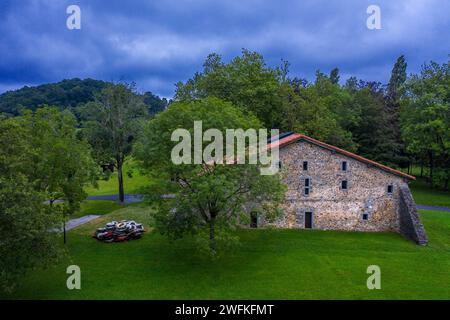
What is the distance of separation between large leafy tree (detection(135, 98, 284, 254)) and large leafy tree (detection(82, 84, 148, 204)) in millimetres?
22051

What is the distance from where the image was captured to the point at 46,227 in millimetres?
19016

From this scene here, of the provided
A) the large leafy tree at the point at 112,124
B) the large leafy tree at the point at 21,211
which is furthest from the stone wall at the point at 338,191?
the large leafy tree at the point at 112,124

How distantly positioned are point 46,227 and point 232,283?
1174cm

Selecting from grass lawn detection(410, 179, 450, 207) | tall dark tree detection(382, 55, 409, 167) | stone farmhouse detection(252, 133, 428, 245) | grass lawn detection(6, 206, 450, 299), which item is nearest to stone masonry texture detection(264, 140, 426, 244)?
stone farmhouse detection(252, 133, 428, 245)

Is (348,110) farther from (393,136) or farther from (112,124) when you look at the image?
(112,124)

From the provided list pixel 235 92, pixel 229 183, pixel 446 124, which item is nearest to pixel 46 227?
pixel 229 183

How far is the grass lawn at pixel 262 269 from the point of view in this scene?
21.0 metres

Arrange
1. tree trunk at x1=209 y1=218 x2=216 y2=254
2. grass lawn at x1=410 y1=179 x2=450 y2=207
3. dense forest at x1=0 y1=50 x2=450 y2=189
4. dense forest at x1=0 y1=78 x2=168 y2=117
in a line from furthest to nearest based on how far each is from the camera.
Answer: dense forest at x1=0 y1=78 x2=168 y2=117
dense forest at x1=0 y1=50 x2=450 y2=189
grass lawn at x1=410 y1=179 x2=450 y2=207
tree trunk at x1=209 y1=218 x2=216 y2=254

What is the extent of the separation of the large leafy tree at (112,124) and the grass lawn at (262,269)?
15.6 m

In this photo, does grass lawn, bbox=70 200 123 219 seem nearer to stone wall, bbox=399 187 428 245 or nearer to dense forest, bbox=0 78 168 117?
Answer: stone wall, bbox=399 187 428 245

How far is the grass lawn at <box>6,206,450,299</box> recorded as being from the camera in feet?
68.9

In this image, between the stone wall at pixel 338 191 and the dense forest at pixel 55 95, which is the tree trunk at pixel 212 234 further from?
the dense forest at pixel 55 95

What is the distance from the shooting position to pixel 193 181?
A: 2269 cm
